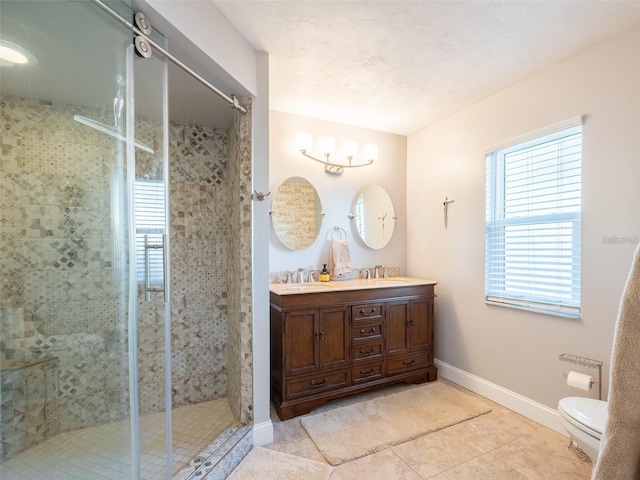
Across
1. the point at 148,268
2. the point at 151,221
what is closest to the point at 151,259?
the point at 148,268

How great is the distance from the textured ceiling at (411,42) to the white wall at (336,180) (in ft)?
1.11

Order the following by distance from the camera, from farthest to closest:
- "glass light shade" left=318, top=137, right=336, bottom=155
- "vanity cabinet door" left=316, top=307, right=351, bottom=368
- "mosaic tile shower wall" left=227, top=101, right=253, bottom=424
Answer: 1. "glass light shade" left=318, top=137, right=336, bottom=155
2. "vanity cabinet door" left=316, top=307, right=351, bottom=368
3. "mosaic tile shower wall" left=227, top=101, right=253, bottom=424

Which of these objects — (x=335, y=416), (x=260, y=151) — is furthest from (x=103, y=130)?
(x=335, y=416)

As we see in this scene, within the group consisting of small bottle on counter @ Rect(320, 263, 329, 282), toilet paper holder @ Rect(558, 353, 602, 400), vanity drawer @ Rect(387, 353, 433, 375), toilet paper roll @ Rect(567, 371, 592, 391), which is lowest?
vanity drawer @ Rect(387, 353, 433, 375)

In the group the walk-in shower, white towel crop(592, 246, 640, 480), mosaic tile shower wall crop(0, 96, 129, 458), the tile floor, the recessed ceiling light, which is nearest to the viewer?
white towel crop(592, 246, 640, 480)

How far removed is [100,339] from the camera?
1.53m

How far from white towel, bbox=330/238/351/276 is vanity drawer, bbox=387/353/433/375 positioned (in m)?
0.90

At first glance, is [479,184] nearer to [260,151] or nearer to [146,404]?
[260,151]

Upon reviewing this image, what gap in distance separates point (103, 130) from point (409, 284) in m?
2.39

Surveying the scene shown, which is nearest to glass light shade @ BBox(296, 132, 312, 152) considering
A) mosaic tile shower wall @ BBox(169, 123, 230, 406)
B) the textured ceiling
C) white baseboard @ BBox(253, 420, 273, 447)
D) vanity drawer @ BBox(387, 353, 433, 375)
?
the textured ceiling

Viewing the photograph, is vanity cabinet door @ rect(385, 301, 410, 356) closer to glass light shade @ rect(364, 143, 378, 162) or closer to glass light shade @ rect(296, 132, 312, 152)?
glass light shade @ rect(364, 143, 378, 162)

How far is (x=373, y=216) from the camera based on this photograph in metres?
3.15

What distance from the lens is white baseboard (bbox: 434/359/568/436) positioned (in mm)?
2066

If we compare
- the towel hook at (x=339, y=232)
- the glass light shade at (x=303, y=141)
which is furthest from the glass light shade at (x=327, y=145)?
the towel hook at (x=339, y=232)
